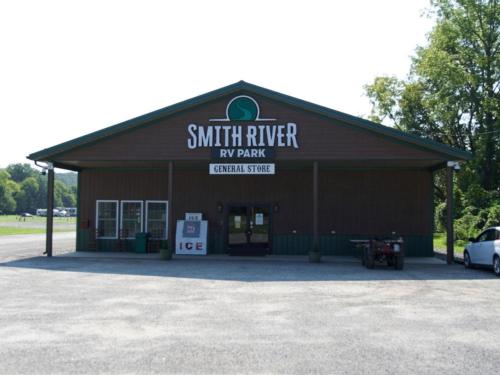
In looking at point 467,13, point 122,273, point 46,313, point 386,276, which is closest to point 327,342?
point 46,313

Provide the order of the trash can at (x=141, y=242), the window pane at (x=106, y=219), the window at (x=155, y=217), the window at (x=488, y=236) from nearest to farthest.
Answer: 1. the window at (x=488, y=236)
2. the trash can at (x=141, y=242)
3. the window at (x=155, y=217)
4. the window pane at (x=106, y=219)

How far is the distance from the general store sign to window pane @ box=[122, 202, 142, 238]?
4.98 m

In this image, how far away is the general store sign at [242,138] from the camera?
1825 cm

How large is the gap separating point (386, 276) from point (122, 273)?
7.48 metres

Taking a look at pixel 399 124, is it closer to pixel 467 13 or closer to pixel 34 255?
pixel 467 13

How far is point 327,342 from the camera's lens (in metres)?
7.29

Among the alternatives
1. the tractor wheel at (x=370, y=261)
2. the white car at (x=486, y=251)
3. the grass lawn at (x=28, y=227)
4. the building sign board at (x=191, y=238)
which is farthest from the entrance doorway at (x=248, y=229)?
the grass lawn at (x=28, y=227)

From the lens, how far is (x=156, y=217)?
22.0 metres

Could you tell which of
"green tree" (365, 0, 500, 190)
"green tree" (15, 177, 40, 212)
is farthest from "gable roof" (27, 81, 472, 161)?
"green tree" (15, 177, 40, 212)

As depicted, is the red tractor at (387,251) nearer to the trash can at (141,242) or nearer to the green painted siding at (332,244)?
the green painted siding at (332,244)

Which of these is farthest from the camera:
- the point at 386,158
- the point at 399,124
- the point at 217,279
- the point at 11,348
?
the point at 399,124

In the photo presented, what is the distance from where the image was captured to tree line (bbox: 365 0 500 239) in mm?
33469

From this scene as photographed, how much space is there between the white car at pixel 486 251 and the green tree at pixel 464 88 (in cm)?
1821

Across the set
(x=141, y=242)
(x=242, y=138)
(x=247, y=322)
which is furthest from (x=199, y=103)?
(x=247, y=322)
